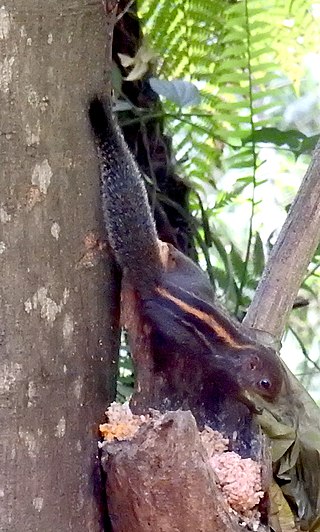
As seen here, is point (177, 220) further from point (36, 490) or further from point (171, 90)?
point (36, 490)

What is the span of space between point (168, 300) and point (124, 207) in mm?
90

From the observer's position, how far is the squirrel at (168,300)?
2.22ft

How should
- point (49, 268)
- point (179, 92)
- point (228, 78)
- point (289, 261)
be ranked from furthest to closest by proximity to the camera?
1. point (228, 78)
2. point (179, 92)
3. point (289, 261)
4. point (49, 268)

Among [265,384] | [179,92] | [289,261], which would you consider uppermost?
[179,92]

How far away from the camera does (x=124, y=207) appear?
2.25 feet

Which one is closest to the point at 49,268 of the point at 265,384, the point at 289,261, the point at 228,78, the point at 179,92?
the point at 265,384

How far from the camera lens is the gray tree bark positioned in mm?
614

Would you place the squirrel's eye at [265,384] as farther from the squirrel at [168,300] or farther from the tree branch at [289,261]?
the tree branch at [289,261]

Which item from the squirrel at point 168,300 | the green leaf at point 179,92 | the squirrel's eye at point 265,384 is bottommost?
the squirrel's eye at point 265,384

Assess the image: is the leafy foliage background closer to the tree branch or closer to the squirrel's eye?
the tree branch

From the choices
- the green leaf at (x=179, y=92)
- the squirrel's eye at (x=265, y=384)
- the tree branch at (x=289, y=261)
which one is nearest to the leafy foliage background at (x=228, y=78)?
the green leaf at (x=179, y=92)

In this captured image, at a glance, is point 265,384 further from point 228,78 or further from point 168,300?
point 228,78

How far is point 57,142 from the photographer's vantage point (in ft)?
2.10

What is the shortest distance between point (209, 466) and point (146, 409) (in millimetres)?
124
